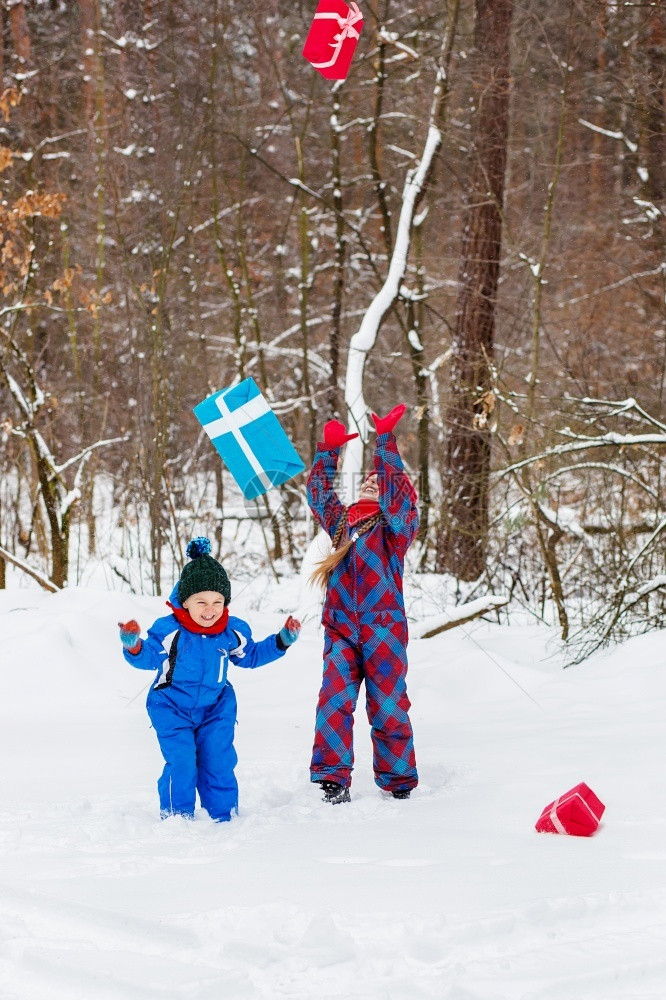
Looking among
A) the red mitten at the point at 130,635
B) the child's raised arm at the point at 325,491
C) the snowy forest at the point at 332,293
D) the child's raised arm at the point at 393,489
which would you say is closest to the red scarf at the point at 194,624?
the red mitten at the point at 130,635

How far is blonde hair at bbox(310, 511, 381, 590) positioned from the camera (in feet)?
15.0

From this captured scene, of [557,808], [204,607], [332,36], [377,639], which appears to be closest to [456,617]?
[377,639]

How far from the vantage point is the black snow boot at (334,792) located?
432 centimetres

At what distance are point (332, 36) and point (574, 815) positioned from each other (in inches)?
205

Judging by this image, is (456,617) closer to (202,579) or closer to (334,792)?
(334,792)

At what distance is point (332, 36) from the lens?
22.3 ft

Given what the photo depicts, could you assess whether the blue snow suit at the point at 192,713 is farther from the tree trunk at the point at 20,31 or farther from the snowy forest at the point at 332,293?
the tree trunk at the point at 20,31

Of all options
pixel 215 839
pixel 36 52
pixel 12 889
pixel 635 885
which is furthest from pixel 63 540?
pixel 36 52

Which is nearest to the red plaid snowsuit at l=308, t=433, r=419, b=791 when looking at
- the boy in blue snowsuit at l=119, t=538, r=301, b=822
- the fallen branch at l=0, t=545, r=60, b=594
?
the boy in blue snowsuit at l=119, t=538, r=301, b=822

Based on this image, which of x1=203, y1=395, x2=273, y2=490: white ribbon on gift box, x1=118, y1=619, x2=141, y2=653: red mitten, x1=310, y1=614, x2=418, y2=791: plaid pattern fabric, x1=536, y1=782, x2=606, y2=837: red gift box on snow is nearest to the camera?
x1=536, y1=782, x2=606, y2=837: red gift box on snow

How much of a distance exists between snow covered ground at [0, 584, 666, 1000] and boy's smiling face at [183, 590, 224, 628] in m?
0.75

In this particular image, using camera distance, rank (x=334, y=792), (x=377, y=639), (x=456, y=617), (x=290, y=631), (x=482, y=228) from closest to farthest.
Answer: (x=290, y=631) < (x=334, y=792) < (x=377, y=639) < (x=456, y=617) < (x=482, y=228)

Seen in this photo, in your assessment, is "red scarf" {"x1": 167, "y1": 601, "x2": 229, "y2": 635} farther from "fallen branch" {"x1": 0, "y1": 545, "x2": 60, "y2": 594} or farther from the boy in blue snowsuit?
"fallen branch" {"x1": 0, "y1": 545, "x2": 60, "y2": 594}

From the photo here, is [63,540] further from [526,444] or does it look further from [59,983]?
[59,983]
